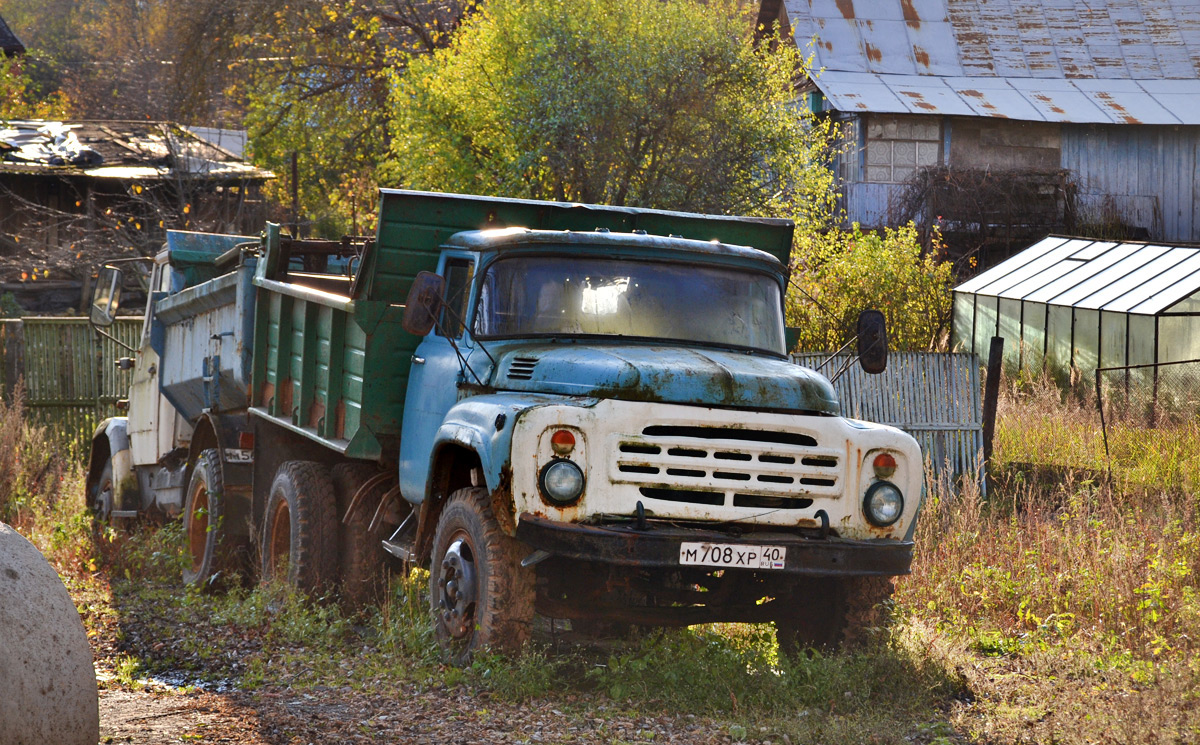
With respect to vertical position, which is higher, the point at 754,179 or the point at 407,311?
the point at 754,179

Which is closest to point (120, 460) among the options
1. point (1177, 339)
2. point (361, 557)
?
point (361, 557)

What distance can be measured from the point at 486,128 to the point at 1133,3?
20.0 metres

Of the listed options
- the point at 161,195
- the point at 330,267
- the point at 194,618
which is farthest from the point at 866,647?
the point at 161,195

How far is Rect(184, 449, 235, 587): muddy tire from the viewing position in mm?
9398

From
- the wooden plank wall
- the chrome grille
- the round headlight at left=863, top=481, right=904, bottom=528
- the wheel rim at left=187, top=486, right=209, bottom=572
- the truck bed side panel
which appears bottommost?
the wheel rim at left=187, top=486, right=209, bottom=572

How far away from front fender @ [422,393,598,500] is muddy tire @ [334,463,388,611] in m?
1.53

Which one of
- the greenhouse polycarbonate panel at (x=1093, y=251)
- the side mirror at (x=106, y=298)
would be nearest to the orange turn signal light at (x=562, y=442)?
the side mirror at (x=106, y=298)

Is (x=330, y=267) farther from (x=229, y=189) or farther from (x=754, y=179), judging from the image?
(x=229, y=189)

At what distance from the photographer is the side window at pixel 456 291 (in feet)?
23.7

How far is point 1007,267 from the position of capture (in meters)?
21.5

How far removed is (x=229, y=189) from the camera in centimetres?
2577

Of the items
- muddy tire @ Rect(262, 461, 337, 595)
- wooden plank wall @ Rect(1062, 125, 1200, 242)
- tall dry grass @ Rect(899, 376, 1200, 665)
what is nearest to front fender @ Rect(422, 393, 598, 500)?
muddy tire @ Rect(262, 461, 337, 595)

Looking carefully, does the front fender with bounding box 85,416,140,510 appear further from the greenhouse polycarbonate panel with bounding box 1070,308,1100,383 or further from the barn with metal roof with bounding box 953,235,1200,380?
the greenhouse polycarbonate panel with bounding box 1070,308,1100,383

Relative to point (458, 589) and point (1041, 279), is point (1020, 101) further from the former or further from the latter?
point (458, 589)
